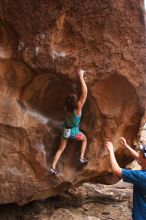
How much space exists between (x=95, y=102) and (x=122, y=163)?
137cm

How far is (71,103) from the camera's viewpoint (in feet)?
15.2

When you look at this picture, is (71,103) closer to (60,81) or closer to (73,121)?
(73,121)

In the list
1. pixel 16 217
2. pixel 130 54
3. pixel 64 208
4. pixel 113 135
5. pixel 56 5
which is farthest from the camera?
pixel 64 208

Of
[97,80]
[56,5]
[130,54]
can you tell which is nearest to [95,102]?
[97,80]

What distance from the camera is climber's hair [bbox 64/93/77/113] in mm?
4617

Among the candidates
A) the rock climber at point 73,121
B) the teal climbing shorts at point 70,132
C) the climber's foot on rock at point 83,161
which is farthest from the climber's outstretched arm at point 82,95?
the climber's foot on rock at point 83,161

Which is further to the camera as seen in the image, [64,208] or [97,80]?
[64,208]

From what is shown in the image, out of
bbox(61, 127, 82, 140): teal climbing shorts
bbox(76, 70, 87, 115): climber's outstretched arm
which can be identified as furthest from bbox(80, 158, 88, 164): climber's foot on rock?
bbox(76, 70, 87, 115): climber's outstretched arm

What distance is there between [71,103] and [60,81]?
1.29 ft

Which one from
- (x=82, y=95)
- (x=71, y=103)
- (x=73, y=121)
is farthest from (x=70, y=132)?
(x=82, y=95)

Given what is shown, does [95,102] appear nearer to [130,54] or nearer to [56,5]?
[130,54]

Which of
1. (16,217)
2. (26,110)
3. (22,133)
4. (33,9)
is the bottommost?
(16,217)

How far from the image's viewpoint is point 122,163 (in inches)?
232

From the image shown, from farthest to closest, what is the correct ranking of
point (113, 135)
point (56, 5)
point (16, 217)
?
point (16, 217), point (113, 135), point (56, 5)
